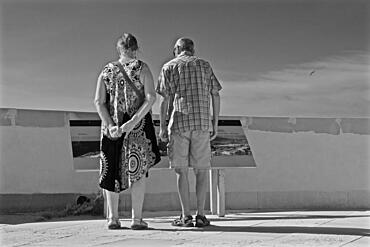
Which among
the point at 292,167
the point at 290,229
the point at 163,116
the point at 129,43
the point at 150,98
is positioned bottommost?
the point at 290,229

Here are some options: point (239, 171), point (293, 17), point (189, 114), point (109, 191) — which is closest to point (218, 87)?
point (189, 114)

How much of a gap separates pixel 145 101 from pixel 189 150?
0.56m

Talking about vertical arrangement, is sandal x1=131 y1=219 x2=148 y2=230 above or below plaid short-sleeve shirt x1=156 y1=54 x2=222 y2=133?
below

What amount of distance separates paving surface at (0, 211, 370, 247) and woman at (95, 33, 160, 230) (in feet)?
1.04

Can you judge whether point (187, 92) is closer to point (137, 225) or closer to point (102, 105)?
point (102, 105)

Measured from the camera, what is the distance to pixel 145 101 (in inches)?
175

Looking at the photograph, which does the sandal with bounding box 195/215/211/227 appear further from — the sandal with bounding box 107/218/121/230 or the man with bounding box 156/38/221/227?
the sandal with bounding box 107/218/121/230

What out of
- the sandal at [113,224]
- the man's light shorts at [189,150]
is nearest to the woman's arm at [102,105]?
the man's light shorts at [189,150]

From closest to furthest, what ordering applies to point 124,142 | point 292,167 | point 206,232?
1. point 206,232
2. point 124,142
3. point 292,167

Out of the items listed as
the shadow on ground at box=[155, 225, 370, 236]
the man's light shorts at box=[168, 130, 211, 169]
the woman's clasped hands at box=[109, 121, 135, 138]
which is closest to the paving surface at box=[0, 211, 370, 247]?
the shadow on ground at box=[155, 225, 370, 236]

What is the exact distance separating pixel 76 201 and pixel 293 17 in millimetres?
3672

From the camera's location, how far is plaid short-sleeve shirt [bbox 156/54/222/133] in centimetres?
461

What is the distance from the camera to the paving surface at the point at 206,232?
12.2 feet

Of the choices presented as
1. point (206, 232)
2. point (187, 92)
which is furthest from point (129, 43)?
point (206, 232)
